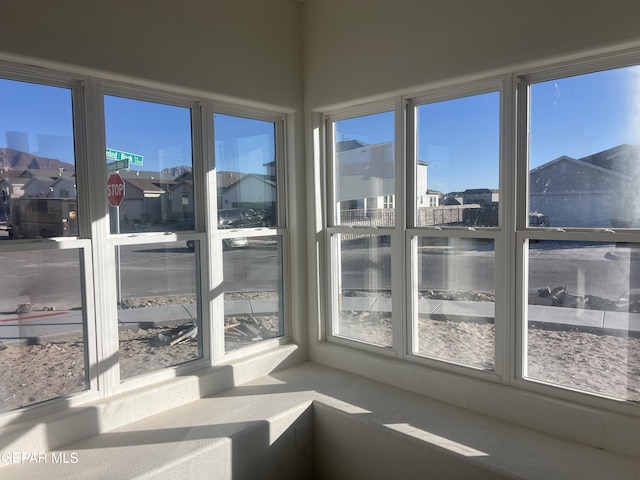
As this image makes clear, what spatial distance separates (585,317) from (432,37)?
1.81 meters

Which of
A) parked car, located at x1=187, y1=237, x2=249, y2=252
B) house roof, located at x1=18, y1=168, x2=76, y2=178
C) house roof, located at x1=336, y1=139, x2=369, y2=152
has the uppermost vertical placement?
house roof, located at x1=336, y1=139, x2=369, y2=152

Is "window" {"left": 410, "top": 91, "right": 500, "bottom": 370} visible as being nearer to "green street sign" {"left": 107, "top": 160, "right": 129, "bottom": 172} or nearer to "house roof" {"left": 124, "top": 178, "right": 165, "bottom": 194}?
"house roof" {"left": 124, "top": 178, "right": 165, "bottom": 194}

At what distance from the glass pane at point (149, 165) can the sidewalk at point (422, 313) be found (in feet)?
1.72

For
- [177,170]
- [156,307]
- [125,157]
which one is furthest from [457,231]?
[125,157]

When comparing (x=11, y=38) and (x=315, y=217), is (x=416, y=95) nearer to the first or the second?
(x=315, y=217)

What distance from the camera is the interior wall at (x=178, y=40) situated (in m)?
2.09

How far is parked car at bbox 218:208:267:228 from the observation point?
304cm

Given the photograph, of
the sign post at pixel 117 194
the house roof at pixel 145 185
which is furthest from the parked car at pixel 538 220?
the sign post at pixel 117 194

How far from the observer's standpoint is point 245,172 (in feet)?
10.3

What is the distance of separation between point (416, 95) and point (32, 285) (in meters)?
2.48

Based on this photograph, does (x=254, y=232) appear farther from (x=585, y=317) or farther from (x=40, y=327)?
Answer: (x=585, y=317)

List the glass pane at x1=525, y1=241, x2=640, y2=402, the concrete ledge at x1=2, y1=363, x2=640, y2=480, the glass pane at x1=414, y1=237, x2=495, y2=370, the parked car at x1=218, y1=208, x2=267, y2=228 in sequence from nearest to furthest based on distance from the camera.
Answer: the concrete ledge at x1=2, y1=363, x2=640, y2=480
the glass pane at x1=525, y1=241, x2=640, y2=402
the glass pane at x1=414, y1=237, x2=495, y2=370
the parked car at x1=218, y1=208, x2=267, y2=228

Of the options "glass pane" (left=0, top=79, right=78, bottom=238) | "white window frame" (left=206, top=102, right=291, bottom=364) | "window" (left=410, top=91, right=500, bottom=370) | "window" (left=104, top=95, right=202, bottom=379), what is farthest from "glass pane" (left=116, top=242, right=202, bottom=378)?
"window" (left=410, top=91, right=500, bottom=370)

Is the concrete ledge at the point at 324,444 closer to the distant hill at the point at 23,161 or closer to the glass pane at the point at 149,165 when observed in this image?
the glass pane at the point at 149,165
